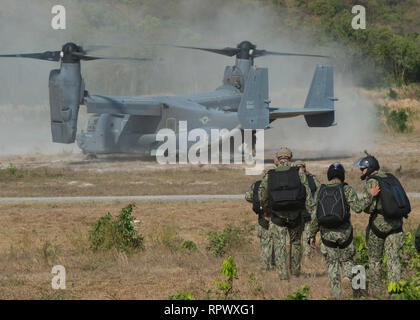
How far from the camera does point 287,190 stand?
11.2 meters

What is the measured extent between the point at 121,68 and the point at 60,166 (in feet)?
122

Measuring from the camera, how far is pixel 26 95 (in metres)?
69.1

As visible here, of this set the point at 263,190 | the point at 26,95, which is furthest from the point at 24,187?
the point at 26,95

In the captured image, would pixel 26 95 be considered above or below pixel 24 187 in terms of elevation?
above

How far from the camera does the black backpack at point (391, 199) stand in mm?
10281

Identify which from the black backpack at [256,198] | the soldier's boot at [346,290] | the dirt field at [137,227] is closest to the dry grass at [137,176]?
the dirt field at [137,227]

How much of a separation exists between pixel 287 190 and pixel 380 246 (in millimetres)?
1588

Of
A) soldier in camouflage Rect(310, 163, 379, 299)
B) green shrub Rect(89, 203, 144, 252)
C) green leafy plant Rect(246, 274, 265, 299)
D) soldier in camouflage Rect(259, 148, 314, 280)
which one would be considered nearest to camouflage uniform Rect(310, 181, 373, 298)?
soldier in camouflage Rect(310, 163, 379, 299)

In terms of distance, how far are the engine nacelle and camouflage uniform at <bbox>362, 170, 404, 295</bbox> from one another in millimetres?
23794

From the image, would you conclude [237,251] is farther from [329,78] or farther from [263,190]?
[329,78]

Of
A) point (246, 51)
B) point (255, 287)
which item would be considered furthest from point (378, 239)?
point (246, 51)

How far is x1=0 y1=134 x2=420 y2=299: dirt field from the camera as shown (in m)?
11.8

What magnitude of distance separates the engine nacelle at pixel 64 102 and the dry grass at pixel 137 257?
33.4ft

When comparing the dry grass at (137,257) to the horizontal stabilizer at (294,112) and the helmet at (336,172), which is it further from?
the horizontal stabilizer at (294,112)
